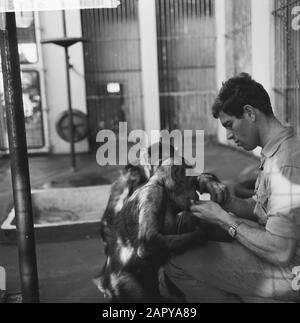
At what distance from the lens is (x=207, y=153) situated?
18.5 ft

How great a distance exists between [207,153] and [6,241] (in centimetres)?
314

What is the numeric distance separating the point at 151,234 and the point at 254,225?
398mm

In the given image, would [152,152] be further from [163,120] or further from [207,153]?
[163,120]

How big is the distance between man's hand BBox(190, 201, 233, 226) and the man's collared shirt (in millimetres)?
155

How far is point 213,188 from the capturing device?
180cm

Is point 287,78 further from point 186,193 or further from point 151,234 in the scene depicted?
point 151,234

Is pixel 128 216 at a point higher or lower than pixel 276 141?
lower

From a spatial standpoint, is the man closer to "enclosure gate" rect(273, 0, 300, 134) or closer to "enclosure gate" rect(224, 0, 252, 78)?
"enclosure gate" rect(273, 0, 300, 134)

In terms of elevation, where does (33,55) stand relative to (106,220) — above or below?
above

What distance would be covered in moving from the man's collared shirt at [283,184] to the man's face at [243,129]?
0.19 ft

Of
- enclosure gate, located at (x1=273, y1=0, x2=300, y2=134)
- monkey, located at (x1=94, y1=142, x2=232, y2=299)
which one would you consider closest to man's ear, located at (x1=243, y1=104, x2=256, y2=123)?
monkey, located at (x1=94, y1=142, x2=232, y2=299)

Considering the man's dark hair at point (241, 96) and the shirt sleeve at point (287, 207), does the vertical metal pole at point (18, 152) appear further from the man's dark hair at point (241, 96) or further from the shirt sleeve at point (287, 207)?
the shirt sleeve at point (287, 207)

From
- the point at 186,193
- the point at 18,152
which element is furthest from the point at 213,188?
the point at 18,152
